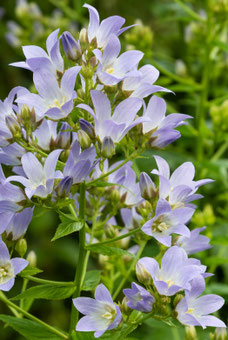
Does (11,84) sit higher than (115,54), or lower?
lower

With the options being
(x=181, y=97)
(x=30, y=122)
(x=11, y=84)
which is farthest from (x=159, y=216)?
(x=11, y=84)

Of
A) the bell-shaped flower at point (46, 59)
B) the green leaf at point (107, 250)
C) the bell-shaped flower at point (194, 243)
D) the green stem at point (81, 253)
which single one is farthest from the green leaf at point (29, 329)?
the bell-shaped flower at point (46, 59)

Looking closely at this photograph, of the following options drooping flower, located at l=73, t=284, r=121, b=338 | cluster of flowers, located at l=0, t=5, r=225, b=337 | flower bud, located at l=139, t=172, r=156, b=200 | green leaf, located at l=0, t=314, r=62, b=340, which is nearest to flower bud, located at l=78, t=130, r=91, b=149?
cluster of flowers, located at l=0, t=5, r=225, b=337

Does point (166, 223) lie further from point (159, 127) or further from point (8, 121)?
point (8, 121)

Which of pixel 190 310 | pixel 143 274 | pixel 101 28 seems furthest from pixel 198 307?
pixel 101 28

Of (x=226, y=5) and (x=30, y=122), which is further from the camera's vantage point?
(x=226, y=5)

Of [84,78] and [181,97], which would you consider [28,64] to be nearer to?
[84,78]

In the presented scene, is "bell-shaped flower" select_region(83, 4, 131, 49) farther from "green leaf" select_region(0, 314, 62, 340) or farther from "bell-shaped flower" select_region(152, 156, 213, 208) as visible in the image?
"green leaf" select_region(0, 314, 62, 340)
